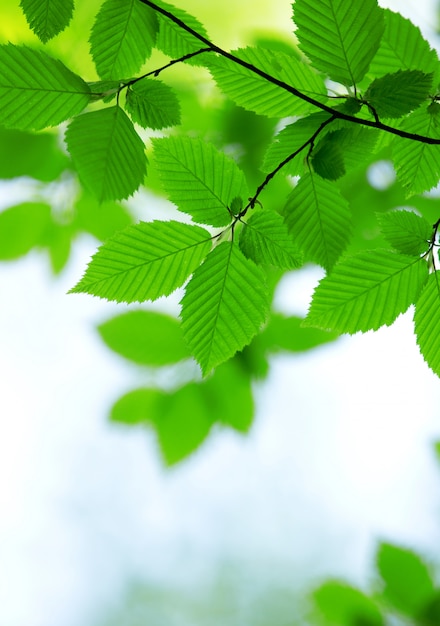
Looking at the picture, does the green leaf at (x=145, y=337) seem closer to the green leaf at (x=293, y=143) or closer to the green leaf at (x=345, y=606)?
the green leaf at (x=345, y=606)

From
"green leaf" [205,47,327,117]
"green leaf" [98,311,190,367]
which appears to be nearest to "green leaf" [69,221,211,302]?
"green leaf" [205,47,327,117]

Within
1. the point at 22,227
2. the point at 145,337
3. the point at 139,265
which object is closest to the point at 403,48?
the point at 139,265

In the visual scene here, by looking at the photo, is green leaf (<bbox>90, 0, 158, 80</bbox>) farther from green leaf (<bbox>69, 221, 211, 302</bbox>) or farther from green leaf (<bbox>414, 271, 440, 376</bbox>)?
green leaf (<bbox>414, 271, 440, 376</bbox>)

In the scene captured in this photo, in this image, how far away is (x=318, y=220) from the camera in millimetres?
539

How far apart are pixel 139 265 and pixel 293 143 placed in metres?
0.18

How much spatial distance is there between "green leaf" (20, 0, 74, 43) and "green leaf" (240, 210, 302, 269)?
0.74 feet

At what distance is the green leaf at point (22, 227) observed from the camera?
1154mm

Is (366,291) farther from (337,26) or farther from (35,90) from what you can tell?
(35,90)

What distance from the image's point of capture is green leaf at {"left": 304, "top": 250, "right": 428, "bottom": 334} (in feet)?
1.85

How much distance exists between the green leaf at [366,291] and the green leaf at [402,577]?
1.84 feet

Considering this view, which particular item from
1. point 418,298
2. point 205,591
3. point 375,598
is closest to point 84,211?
point 418,298

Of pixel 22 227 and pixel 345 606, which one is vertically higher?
pixel 22 227

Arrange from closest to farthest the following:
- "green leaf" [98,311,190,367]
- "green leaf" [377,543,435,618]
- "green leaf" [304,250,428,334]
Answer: "green leaf" [304,250,428,334]
"green leaf" [377,543,435,618]
"green leaf" [98,311,190,367]

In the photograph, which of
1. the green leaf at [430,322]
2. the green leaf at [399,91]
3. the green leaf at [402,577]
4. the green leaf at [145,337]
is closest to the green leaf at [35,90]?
the green leaf at [399,91]
